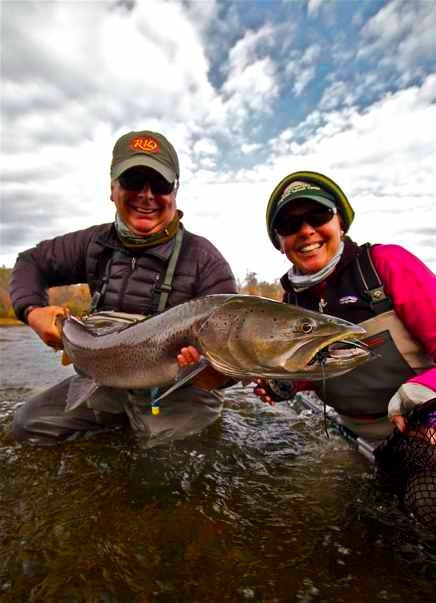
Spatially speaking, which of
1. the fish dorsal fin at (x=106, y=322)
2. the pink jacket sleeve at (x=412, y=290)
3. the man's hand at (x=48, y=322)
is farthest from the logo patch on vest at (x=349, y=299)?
the man's hand at (x=48, y=322)

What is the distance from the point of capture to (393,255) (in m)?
2.62

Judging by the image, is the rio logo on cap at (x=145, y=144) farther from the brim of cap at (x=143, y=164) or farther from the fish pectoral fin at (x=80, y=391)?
the fish pectoral fin at (x=80, y=391)

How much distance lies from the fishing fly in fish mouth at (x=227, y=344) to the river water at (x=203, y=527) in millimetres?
723

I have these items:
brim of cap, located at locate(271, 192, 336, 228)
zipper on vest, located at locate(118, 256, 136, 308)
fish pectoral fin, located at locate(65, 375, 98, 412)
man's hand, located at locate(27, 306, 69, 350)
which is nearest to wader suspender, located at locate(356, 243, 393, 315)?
brim of cap, located at locate(271, 192, 336, 228)

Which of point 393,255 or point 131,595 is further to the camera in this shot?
point 393,255

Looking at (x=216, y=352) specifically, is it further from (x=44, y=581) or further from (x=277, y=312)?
(x=44, y=581)

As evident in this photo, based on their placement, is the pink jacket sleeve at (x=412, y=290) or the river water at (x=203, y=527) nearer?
the river water at (x=203, y=527)

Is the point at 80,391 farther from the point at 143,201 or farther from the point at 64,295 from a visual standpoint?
the point at 64,295

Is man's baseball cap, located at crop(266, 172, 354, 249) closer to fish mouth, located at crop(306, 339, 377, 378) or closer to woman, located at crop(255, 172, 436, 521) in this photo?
woman, located at crop(255, 172, 436, 521)

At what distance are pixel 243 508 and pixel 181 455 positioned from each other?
0.98 m

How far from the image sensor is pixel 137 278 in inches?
138

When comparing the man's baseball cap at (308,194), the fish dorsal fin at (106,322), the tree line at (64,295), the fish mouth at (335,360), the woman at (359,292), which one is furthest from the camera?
the tree line at (64,295)

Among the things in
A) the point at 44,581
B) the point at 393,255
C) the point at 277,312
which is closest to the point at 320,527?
the point at 277,312

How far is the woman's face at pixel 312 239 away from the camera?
2.75 m
